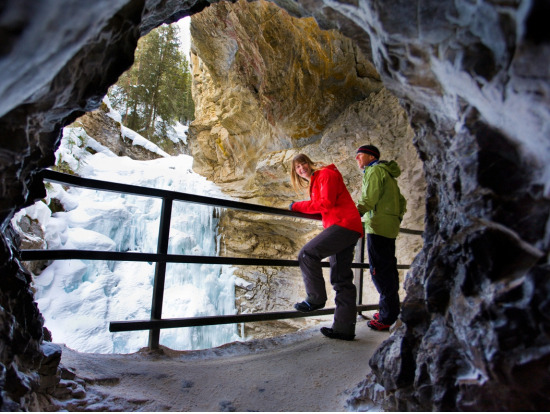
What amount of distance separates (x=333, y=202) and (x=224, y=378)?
128 centimetres

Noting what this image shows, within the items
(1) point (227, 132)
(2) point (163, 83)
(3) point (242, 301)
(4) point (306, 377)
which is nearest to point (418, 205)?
(4) point (306, 377)

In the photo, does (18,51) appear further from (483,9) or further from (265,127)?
(265,127)

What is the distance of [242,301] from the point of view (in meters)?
8.34

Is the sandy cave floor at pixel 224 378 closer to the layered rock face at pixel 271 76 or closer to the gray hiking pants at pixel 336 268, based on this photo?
the gray hiking pants at pixel 336 268

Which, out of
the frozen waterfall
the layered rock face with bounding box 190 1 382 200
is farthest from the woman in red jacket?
the frozen waterfall

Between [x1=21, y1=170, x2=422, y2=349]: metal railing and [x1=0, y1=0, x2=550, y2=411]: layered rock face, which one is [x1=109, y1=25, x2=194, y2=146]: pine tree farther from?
[x1=0, y1=0, x2=550, y2=411]: layered rock face

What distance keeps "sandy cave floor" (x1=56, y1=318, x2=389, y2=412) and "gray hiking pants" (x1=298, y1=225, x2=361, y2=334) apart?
0.70ft

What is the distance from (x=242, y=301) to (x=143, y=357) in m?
6.78

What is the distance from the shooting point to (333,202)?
2178 millimetres

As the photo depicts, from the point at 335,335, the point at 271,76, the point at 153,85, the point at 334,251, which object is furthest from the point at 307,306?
the point at 153,85

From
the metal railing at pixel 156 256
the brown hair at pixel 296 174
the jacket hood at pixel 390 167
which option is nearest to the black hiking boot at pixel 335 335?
the metal railing at pixel 156 256

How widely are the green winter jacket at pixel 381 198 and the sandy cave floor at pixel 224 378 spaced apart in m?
0.86

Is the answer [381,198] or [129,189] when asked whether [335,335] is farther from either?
[129,189]

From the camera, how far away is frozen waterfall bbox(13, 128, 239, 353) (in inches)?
229
